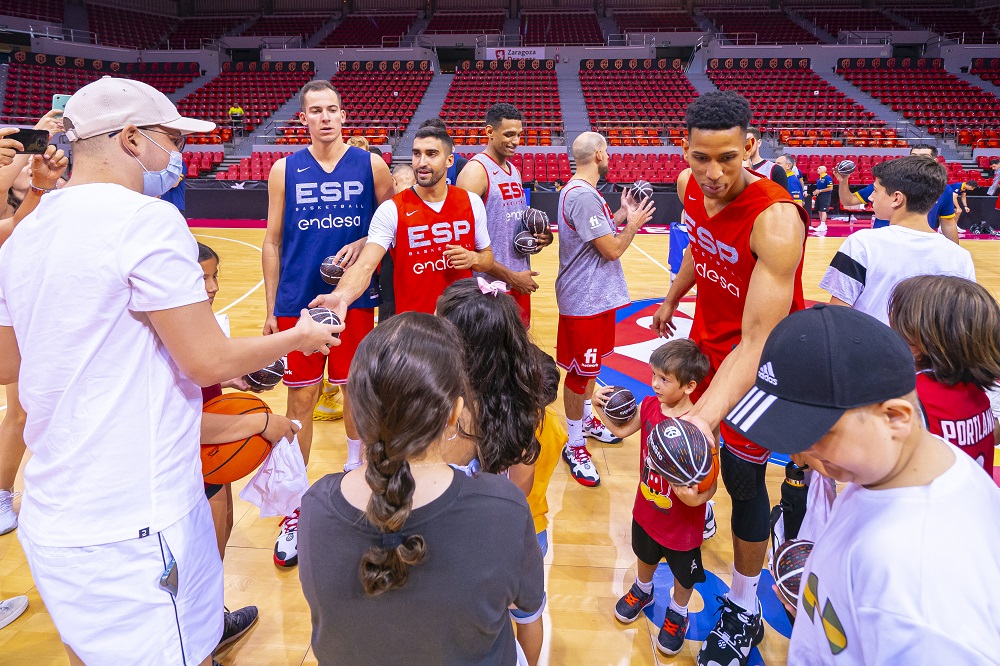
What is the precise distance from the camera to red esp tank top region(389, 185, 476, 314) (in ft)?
10.3

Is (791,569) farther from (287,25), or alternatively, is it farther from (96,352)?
(287,25)

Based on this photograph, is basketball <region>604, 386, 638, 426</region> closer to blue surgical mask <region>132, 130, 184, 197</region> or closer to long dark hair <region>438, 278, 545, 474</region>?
long dark hair <region>438, 278, 545, 474</region>

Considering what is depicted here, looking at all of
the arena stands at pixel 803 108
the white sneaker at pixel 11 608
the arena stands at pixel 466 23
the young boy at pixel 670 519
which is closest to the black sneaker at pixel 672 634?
the young boy at pixel 670 519

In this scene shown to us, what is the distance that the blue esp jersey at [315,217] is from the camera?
10.5 feet

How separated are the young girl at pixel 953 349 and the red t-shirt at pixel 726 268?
0.44m

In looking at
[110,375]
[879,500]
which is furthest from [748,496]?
[110,375]

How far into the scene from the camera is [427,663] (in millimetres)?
1153

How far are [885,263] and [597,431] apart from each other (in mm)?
2203

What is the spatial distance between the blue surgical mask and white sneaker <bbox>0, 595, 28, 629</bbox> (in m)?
2.06

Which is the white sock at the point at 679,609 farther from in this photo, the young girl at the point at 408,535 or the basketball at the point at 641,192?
the basketball at the point at 641,192

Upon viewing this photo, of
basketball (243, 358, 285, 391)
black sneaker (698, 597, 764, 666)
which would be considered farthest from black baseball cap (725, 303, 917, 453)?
basketball (243, 358, 285, 391)

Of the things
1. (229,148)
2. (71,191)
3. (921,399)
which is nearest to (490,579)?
(71,191)

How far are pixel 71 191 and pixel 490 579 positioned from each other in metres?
1.26

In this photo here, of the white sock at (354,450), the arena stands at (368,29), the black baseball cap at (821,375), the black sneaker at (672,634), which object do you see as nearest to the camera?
the black baseball cap at (821,375)
